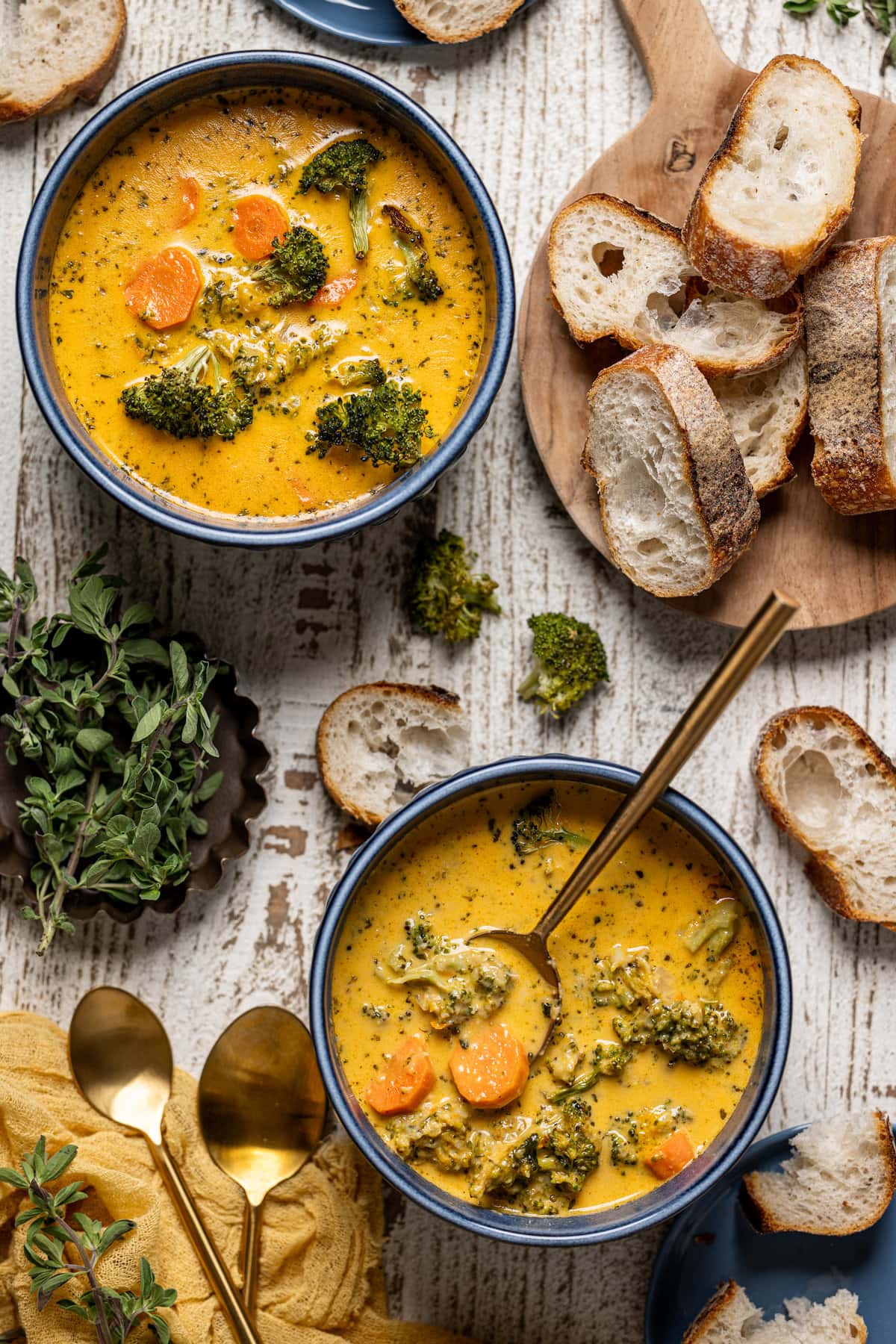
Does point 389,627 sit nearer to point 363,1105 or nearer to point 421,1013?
point 421,1013

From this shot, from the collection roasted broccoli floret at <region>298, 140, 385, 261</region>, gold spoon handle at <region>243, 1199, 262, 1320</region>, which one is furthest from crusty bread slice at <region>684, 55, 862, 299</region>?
gold spoon handle at <region>243, 1199, 262, 1320</region>

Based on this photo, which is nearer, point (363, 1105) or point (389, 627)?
point (363, 1105)

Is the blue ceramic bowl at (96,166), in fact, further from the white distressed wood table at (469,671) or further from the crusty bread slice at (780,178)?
the crusty bread slice at (780,178)

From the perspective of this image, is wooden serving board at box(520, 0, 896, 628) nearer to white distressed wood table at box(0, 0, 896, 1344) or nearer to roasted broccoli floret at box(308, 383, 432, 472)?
white distressed wood table at box(0, 0, 896, 1344)

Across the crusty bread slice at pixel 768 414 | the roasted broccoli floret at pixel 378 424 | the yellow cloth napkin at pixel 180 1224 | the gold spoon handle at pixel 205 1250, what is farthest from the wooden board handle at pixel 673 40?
the gold spoon handle at pixel 205 1250

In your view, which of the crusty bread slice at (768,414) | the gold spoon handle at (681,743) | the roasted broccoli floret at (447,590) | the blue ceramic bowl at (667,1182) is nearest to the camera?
the gold spoon handle at (681,743)

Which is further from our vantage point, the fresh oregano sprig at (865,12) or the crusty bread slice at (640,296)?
the fresh oregano sprig at (865,12)

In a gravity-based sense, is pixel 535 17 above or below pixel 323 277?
above

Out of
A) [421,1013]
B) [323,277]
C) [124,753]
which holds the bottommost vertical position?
[421,1013]

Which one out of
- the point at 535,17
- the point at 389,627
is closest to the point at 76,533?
the point at 389,627
